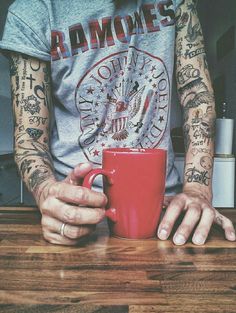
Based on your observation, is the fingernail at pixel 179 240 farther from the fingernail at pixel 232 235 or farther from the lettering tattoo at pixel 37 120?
the lettering tattoo at pixel 37 120

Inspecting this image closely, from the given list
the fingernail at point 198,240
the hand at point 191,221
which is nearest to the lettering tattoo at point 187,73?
the hand at point 191,221

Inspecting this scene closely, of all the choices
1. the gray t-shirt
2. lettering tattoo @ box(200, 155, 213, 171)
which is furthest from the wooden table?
the gray t-shirt

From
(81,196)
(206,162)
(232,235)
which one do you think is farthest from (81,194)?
(206,162)

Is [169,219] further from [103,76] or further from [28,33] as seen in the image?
[28,33]

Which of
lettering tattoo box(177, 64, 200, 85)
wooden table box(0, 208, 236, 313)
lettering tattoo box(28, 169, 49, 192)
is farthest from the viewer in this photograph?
lettering tattoo box(177, 64, 200, 85)

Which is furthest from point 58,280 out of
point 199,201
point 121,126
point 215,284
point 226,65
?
point 226,65

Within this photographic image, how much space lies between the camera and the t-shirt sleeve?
1066 mm

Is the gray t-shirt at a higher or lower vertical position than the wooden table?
higher

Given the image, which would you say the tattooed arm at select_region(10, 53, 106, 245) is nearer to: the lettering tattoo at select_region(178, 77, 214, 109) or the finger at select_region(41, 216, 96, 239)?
the finger at select_region(41, 216, 96, 239)

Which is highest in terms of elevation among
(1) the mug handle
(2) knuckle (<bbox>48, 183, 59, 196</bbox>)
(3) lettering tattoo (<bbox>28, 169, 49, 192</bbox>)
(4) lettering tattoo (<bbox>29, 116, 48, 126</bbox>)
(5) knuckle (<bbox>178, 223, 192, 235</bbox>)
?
(4) lettering tattoo (<bbox>29, 116, 48, 126</bbox>)

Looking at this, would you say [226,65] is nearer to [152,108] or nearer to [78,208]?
[152,108]

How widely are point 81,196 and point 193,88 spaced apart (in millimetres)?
741

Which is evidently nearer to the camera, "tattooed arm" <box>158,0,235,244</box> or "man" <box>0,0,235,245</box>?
"tattooed arm" <box>158,0,235,244</box>

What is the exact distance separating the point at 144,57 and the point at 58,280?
35.1 inches
